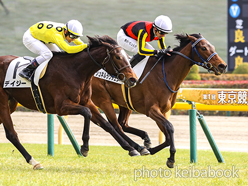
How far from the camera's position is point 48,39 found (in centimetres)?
487

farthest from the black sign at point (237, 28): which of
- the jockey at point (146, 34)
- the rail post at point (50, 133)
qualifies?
the rail post at point (50, 133)

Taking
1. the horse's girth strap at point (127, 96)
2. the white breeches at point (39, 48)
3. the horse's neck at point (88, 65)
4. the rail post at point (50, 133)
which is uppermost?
the white breeches at point (39, 48)

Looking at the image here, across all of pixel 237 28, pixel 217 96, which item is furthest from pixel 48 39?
pixel 237 28

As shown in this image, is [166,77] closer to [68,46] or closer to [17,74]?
[68,46]

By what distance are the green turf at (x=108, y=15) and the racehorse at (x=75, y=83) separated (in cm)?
1573

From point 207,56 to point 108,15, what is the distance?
53.5 feet

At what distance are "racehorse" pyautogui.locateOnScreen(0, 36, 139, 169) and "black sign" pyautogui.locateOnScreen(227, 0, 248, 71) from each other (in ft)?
38.6

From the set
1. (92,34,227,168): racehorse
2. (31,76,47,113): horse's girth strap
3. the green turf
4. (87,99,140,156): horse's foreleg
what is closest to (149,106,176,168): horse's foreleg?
(92,34,227,168): racehorse

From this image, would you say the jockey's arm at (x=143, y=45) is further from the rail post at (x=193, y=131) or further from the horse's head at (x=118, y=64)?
the rail post at (x=193, y=131)

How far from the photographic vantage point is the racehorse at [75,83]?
4.43 m

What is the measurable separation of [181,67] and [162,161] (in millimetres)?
1246

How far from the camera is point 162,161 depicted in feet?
17.5

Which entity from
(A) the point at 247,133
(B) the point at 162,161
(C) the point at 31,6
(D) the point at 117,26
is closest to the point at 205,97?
(B) the point at 162,161

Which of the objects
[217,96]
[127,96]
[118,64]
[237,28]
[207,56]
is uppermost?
[118,64]
